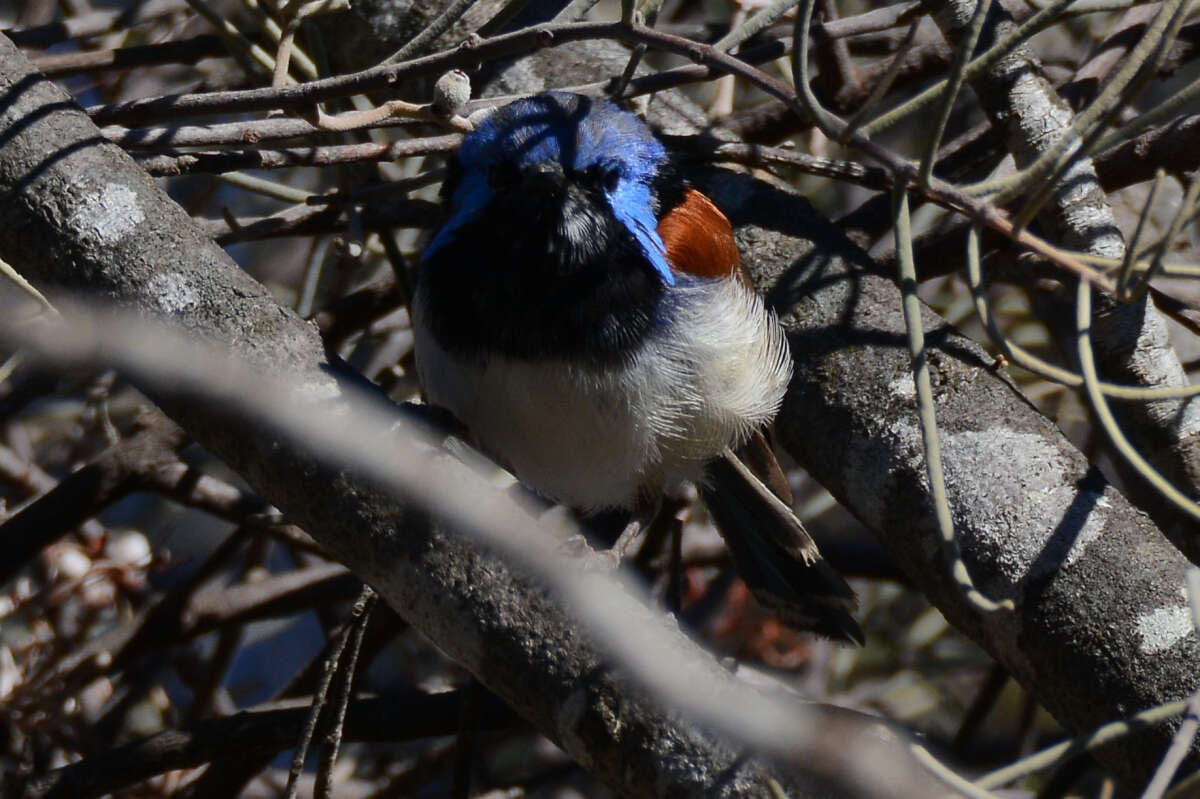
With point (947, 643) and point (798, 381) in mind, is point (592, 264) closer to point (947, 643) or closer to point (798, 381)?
point (798, 381)

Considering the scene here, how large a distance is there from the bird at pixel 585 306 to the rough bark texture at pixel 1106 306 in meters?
0.65

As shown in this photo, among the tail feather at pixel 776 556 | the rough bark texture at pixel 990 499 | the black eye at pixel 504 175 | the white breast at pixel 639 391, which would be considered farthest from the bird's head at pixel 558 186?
the tail feather at pixel 776 556

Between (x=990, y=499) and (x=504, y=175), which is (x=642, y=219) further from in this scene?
(x=990, y=499)

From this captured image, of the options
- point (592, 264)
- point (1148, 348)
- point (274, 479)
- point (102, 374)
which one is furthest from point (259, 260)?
point (1148, 348)

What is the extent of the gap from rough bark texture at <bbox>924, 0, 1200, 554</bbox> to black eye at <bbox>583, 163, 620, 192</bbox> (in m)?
0.75

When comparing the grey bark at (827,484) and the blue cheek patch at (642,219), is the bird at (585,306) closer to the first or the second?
the blue cheek patch at (642,219)

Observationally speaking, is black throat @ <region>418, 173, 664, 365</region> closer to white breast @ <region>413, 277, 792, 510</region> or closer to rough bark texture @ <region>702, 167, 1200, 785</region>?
white breast @ <region>413, 277, 792, 510</region>

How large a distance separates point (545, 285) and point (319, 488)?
910mm

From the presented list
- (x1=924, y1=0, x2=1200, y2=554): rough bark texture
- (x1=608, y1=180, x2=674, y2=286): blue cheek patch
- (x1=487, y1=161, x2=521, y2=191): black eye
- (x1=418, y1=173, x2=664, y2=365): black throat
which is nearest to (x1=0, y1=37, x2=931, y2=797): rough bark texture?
(x1=418, y1=173, x2=664, y2=365): black throat

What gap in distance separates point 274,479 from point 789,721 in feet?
2.63

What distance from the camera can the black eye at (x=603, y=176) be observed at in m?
2.62

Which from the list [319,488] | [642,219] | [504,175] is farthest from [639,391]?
[319,488]

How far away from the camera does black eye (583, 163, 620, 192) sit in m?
2.62

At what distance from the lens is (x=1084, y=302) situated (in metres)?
1.58
